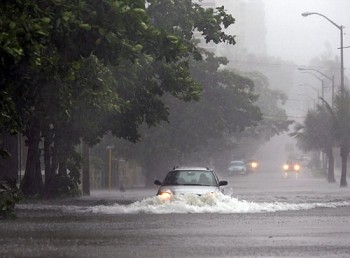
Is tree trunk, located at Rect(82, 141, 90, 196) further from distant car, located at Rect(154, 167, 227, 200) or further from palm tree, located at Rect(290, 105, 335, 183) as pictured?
palm tree, located at Rect(290, 105, 335, 183)

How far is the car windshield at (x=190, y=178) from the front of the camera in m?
27.3

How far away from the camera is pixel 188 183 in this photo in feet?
89.4

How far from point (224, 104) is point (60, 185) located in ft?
102

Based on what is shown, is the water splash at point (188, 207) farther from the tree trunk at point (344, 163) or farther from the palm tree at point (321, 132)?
the palm tree at point (321, 132)

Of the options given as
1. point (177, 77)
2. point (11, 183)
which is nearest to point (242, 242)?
point (177, 77)

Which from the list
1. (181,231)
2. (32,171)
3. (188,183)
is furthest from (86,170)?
(181,231)

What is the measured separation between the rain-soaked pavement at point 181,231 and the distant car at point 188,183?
0.35 meters

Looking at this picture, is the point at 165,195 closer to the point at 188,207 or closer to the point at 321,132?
the point at 188,207

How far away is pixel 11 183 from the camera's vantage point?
3206cm

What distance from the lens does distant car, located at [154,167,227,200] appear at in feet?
85.5

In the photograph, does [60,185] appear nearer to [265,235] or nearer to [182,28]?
[182,28]

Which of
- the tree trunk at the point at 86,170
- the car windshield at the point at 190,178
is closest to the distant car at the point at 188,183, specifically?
the car windshield at the point at 190,178

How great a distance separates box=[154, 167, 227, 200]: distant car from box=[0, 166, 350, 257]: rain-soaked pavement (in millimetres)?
352

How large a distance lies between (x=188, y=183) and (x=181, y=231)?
808 centimetres
